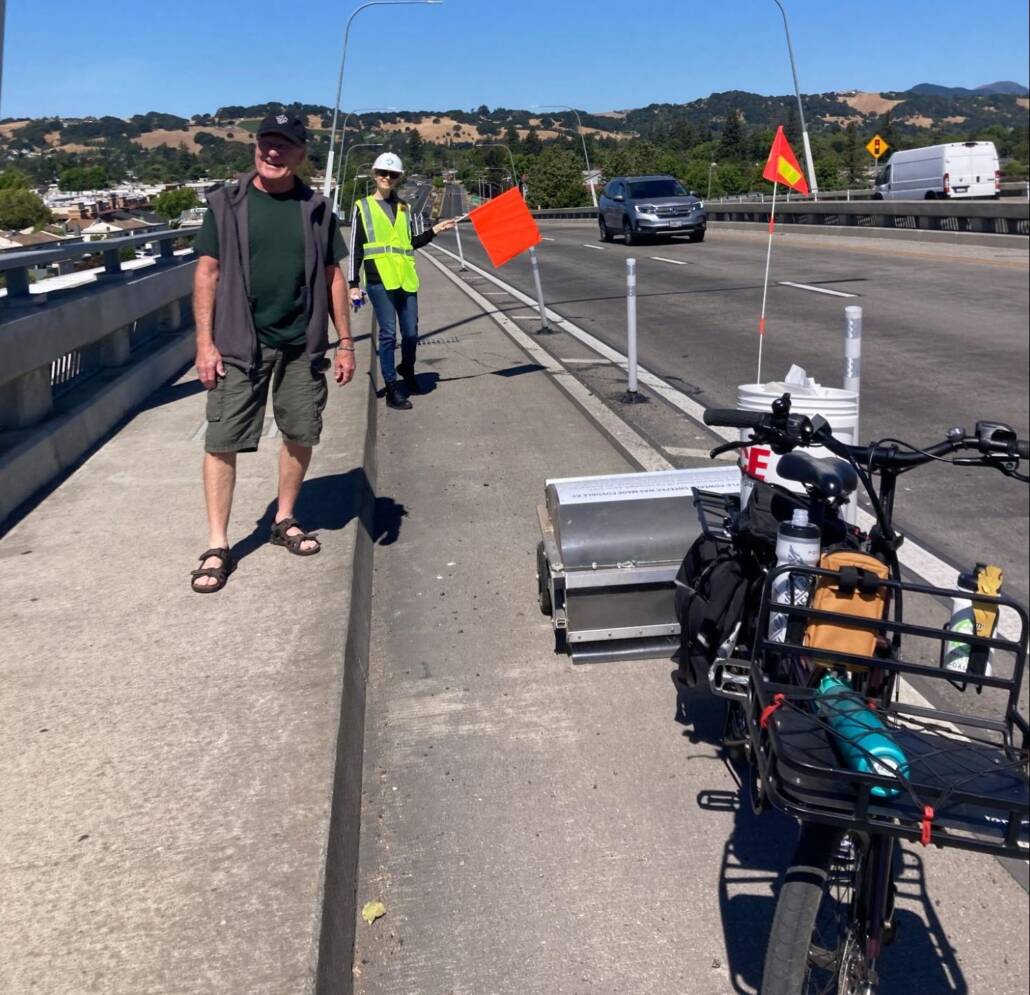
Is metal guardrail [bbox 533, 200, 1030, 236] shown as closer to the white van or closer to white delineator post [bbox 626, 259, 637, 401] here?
the white van

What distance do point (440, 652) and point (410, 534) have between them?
5.53 feet

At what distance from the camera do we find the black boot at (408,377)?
10727 mm

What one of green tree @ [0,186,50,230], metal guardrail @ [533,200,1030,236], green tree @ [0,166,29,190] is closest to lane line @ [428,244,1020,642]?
green tree @ [0,186,50,230]

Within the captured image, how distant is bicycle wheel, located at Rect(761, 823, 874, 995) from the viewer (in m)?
2.48

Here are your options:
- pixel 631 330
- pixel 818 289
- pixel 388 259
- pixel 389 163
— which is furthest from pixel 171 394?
pixel 818 289

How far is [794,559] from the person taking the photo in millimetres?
2871

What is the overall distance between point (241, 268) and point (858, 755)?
12.5ft

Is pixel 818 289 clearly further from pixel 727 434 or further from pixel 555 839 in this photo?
pixel 555 839

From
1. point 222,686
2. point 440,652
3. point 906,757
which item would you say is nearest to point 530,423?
point 440,652

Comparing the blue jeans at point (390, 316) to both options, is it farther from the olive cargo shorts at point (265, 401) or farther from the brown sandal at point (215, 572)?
the brown sandal at point (215, 572)

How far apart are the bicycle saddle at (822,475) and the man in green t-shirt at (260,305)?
2944 millimetres

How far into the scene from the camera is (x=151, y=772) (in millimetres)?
3773

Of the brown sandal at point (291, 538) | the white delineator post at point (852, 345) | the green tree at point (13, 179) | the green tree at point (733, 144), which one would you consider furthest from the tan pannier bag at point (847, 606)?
the green tree at point (733, 144)

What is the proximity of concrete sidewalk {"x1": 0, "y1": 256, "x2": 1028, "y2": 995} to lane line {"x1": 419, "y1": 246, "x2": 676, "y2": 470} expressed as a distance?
192cm
